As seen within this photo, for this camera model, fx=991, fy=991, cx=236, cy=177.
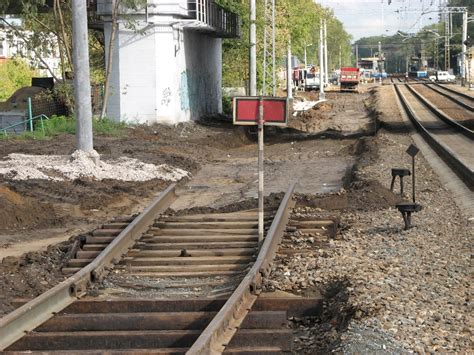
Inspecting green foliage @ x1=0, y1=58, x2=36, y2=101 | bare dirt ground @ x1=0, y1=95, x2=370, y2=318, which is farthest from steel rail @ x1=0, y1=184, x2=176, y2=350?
green foliage @ x1=0, y1=58, x2=36, y2=101

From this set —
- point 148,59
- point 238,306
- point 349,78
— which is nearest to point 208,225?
point 238,306

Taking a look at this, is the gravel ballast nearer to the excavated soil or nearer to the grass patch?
the grass patch

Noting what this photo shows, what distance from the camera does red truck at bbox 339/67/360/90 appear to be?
109 metres

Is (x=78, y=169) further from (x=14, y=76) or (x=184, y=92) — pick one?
(x=14, y=76)

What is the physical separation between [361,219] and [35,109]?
27.7 metres

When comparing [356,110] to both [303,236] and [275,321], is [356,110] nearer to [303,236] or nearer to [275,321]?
[303,236]

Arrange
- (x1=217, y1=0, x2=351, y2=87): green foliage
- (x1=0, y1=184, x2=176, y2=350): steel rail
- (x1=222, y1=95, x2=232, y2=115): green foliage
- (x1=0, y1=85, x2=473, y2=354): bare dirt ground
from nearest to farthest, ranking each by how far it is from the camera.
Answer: (x1=0, y1=184, x2=176, y2=350): steel rail, (x1=0, y1=85, x2=473, y2=354): bare dirt ground, (x1=217, y1=0, x2=351, y2=87): green foliage, (x1=222, y1=95, x2=232, y2=115): green foliage

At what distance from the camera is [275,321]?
29.5 feet

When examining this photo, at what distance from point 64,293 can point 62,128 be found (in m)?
25.2

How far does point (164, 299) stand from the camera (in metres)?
9.91

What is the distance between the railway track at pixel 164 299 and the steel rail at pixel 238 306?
11mm

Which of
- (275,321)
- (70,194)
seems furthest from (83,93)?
(275,321)

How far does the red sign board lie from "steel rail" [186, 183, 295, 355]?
57.1 inches

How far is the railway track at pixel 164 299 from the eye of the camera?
8.27 meters
